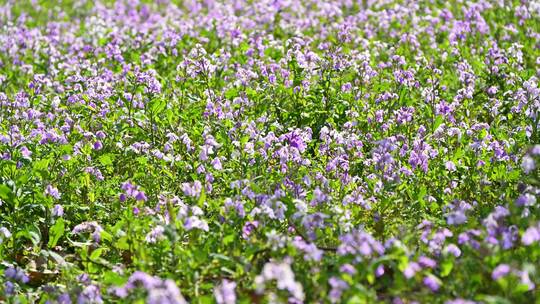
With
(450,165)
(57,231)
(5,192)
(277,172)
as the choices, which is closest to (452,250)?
(450,165)

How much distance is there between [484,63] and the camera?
7719 mm

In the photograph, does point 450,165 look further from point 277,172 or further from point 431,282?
point 431,282

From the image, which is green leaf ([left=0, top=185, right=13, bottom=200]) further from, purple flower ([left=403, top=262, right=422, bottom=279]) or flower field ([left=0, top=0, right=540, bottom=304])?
purple flower ([left=403, top=262, right=422, bottom=279])

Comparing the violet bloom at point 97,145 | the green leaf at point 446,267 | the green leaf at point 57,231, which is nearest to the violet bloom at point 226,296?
the green leaf at point 446,267

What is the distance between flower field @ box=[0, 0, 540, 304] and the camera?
13.4 feet

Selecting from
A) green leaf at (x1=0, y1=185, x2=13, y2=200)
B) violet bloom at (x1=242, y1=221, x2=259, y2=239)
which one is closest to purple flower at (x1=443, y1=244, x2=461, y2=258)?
violet bloom at (x1=242, y1=221, x2=259, y2=239)

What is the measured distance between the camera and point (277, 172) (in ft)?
18.1

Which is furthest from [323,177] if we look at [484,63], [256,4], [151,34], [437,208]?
[256,4]

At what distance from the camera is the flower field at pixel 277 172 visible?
4.08m

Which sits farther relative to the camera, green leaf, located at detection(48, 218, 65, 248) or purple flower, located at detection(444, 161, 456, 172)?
purple flower, located at detection(444, 161, 456, 172)

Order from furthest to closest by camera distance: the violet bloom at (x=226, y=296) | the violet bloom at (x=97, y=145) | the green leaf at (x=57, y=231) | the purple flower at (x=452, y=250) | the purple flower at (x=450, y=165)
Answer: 1. the violet bloom at (x=97, y=145)
2. the purple flower at (x=450, y=165)
3. the green leaf at (x=57, y=231)
4. the purple flower at (x=452, y=250)
5. the violet bloom at (x=226, y=296)

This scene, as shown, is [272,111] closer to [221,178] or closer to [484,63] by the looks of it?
[221,178]

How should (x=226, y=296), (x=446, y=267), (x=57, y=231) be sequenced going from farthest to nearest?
(x=57, y=231), (x=446, y=267), (x=226, y=296)

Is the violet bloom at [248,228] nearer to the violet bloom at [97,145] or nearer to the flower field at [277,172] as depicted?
the flower field at [277,172]
